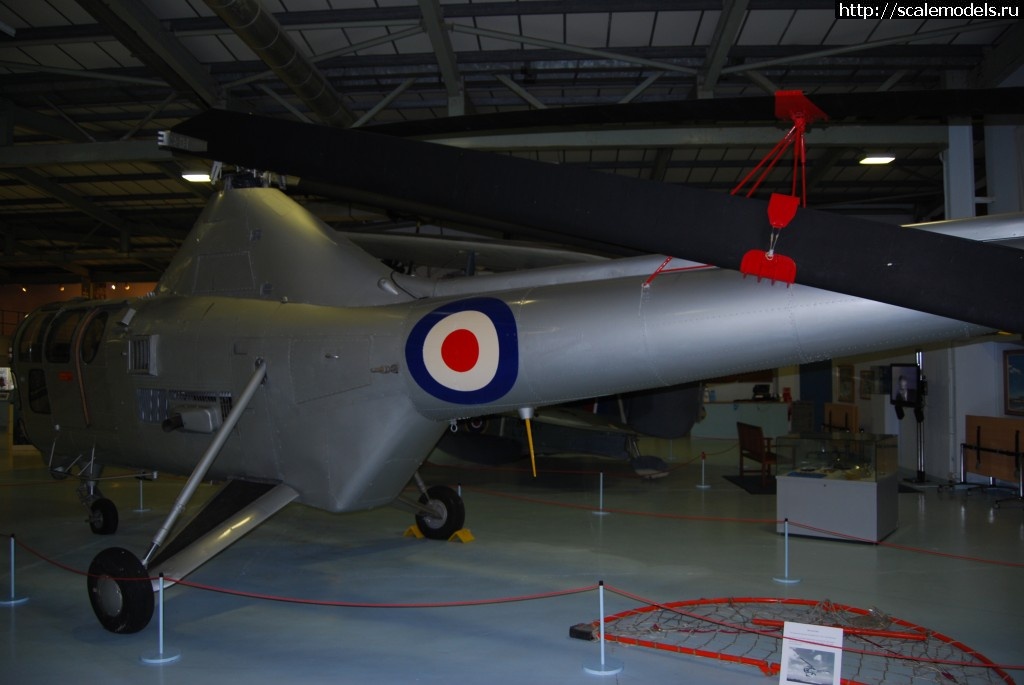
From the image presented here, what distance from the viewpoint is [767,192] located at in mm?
18250

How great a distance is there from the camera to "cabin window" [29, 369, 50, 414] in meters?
7.96

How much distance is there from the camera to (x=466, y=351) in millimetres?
5406

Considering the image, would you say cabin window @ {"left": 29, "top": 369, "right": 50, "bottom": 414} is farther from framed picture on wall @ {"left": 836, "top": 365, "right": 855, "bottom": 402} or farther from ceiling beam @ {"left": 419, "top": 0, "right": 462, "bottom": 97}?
framed picture on wall @ {"left": 836, "top": 365, "right": 855, "bottom": 402}

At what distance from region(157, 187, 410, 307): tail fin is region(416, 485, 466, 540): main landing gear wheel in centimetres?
258

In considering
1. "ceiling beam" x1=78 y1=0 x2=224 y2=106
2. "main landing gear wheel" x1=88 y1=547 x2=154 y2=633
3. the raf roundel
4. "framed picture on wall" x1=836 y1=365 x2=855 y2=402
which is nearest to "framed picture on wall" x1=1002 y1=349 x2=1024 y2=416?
"framed picture on wall" x1=836 y1=365 x2=855 y2=402

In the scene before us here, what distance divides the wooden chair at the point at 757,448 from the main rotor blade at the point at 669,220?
8.98 meters

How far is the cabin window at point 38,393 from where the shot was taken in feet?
26.1

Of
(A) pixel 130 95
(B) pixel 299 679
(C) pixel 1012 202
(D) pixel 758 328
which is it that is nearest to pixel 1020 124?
(C) pixel 1012 202

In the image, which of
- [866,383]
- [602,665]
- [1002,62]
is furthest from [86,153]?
[866,383]

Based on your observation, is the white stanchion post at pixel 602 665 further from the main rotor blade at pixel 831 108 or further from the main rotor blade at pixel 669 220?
the main rotor blade at pixel 831 108

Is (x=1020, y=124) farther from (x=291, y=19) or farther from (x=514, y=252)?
(x=291, y=19)

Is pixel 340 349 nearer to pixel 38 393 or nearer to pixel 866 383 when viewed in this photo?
pixel 38 393

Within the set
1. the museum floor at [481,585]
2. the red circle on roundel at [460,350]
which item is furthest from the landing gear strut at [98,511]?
the red circle on roundel at [460,350]

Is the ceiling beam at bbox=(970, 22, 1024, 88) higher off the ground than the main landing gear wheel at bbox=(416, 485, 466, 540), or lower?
higher
